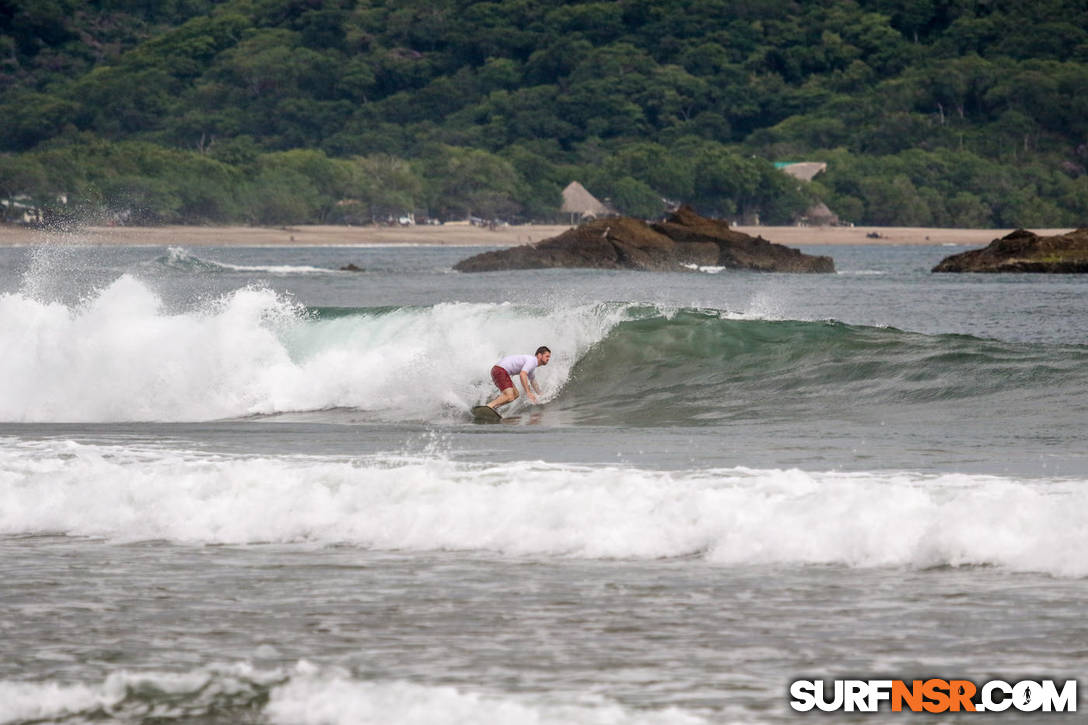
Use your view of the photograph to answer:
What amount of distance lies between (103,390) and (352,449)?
7443 mm

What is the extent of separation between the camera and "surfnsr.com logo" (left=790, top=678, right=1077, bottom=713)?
24.0 feet

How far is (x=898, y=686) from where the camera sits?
7559mm

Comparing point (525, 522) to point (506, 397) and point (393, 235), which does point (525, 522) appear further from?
point (393, 235)

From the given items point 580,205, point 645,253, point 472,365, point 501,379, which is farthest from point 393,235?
point 501,379

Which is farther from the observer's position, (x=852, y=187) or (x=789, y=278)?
(x=852, y=187)

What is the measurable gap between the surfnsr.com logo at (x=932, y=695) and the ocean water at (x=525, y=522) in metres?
0.11

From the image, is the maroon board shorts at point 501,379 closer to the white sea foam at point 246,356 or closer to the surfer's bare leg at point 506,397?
the surfer's bare leg at point 506,397

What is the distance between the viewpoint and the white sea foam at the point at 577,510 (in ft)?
34.3

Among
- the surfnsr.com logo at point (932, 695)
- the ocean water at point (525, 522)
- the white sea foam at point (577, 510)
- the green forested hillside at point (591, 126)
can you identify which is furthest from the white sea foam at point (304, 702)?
the green forested hillside at point (591, 126)

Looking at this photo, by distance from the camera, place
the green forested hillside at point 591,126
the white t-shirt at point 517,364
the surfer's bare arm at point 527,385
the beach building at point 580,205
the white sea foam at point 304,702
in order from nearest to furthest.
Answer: the white sea foam at point 304,702 → the surfer's bare arm at point 527,385 → the white t-shirt at point 517,364 → the green forested hillside at point 591,126 → the beach building at point 580,205

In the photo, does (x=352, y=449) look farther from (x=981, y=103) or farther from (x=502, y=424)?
(x=981, y=103)

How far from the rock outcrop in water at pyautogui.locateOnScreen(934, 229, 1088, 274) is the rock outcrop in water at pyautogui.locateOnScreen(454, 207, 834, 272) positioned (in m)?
7.18

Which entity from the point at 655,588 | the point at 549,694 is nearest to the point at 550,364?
the point at 655,588

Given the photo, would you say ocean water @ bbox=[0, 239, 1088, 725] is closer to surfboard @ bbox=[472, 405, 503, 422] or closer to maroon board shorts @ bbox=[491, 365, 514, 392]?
surfboard @ bbox=[472, 405, 503, 422]
